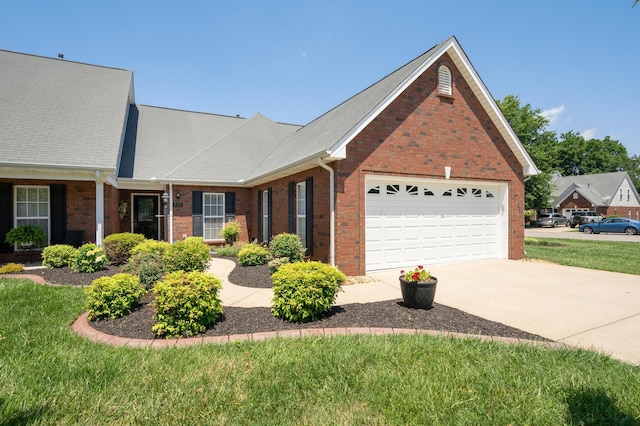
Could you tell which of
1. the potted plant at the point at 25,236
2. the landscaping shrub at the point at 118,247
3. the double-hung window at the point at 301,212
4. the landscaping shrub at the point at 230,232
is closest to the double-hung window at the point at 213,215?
the landscaping shrub at the point at 230,232

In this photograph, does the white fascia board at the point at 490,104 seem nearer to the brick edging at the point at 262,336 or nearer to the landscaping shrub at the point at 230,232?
the brick edging at the point at 262,336

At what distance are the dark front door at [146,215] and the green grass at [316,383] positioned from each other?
11.1 meters

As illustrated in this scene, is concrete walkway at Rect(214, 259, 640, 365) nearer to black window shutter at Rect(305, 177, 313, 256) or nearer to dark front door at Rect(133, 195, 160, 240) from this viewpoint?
black window shutter at Rect(305, 177, 313, 256)

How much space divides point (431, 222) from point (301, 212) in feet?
13.8

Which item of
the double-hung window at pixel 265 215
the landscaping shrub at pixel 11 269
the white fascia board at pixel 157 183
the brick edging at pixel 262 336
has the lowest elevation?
the brick edging at pixel 262 336

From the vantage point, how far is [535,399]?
107 inches

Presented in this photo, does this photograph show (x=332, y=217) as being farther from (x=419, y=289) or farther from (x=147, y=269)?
(x=147, y=269)

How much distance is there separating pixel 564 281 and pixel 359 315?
20.1ft

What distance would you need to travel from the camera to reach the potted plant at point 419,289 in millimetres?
5254

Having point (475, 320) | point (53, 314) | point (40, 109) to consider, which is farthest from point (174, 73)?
point (475, 320)

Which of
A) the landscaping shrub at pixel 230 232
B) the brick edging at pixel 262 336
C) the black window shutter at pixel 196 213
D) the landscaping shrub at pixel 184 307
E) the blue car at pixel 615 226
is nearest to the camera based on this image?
the brick edging at pixel 262 336

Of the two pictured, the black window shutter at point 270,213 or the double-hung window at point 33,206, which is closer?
the double-hung window at point 33,206

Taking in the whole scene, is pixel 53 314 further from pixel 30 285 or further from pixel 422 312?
pixel 422 312

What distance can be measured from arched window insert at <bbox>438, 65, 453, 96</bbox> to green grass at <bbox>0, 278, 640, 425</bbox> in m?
8.24
